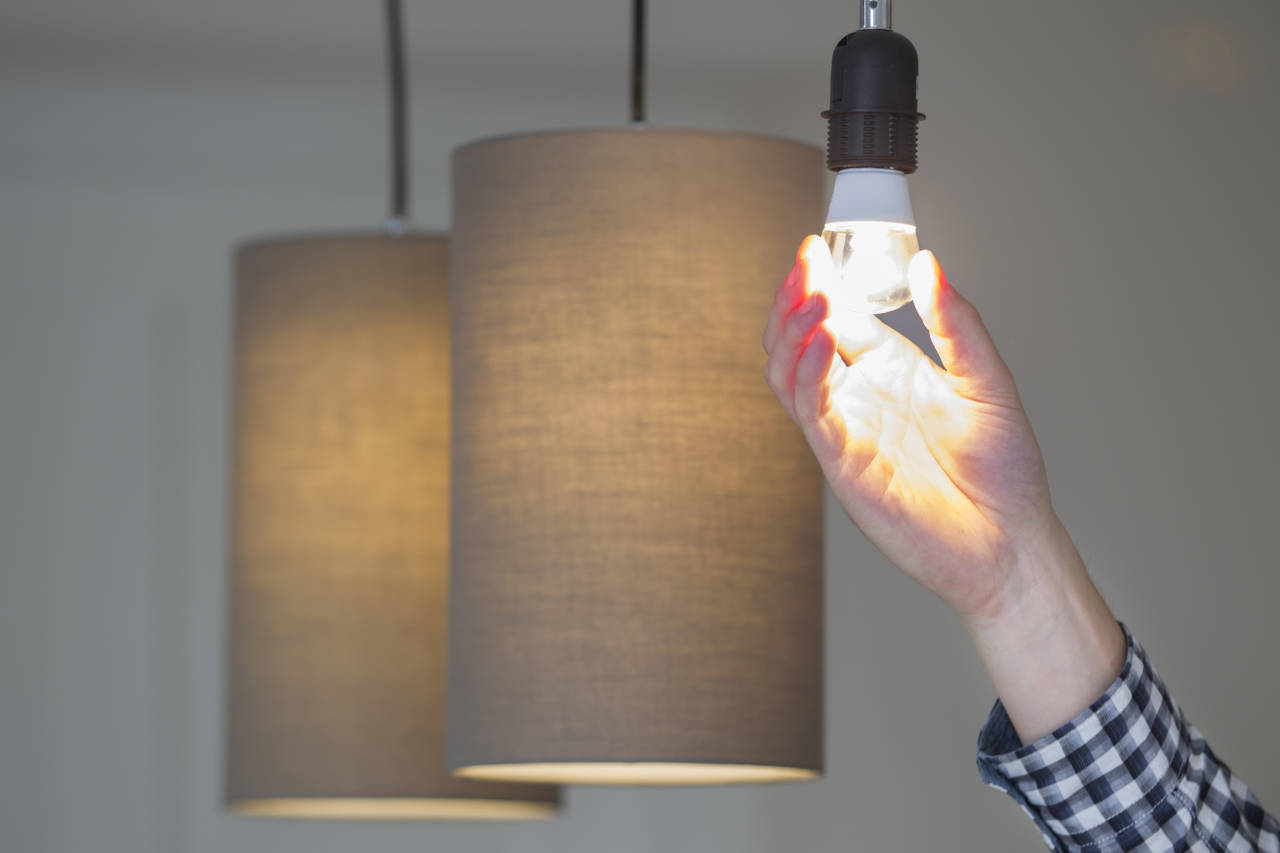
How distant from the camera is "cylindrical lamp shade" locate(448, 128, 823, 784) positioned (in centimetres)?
134

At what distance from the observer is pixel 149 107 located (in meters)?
3.74

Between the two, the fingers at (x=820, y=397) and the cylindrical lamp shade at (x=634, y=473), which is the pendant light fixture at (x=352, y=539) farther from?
the fingers at (x=820, y=397)

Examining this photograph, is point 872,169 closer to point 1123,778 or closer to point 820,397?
point 820,397

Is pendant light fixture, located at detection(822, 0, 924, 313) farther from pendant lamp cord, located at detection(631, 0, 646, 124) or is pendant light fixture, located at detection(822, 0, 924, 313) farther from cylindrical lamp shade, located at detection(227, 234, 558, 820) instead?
cylindrical lamp shade, located at detection(227, 234, 558, 820)

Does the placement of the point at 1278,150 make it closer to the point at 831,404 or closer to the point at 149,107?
the point at 831,404

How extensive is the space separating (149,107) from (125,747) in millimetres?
1412

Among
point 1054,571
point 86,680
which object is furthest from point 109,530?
point 1054,571

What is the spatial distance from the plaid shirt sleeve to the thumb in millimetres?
272

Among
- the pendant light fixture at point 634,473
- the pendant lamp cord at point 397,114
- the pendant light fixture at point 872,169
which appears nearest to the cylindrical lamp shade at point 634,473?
the pendant light fixture at point 634,473

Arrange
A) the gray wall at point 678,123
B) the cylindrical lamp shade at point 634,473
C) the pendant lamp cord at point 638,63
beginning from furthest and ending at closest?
the gray wall at point 678,123 → the pendant lamp cord at point 638,63 → the cylindrical lamp shade at point 634,473

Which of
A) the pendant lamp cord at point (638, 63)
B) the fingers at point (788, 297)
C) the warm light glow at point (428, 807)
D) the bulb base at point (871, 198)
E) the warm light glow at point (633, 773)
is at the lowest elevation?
the warm light glow at point (428, 807)

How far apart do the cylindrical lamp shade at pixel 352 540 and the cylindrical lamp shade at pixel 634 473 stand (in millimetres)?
462

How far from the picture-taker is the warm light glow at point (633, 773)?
1.41m

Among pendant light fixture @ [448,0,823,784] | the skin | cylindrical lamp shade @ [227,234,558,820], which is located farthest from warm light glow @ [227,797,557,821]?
the skin
